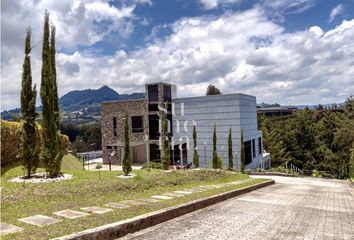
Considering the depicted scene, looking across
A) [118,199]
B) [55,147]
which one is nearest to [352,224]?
[118,199]

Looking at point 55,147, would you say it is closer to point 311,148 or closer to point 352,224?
point 352,224

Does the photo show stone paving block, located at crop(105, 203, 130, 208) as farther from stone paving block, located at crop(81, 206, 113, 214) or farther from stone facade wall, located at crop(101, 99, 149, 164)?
stone facade wall, located at crop(101, 99, 149, 164)

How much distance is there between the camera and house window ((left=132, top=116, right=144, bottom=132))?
39000mm

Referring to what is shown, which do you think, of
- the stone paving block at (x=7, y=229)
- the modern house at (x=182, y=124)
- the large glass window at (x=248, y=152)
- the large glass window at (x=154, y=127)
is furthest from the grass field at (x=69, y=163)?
the large glass window at (x=248, y=152)

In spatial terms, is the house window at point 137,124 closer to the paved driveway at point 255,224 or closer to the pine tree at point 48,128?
the pine tree at point 48,128

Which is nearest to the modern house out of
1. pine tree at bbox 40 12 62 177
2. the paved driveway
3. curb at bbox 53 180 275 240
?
pine tree at bbox 40 12 62 177

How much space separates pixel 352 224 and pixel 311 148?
4433 centimetres

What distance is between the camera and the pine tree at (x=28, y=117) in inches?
542

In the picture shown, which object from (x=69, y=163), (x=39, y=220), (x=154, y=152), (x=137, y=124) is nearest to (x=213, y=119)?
(x=154, y=152)

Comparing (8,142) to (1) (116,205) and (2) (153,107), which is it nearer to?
(1) (116,205)

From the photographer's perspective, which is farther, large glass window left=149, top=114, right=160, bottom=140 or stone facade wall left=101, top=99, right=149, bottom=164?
stone facade wall left=101, top=99, right=149, bottom=164

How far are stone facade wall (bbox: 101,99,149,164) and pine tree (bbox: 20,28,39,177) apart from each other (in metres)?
23.9

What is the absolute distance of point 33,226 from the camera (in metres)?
5.51

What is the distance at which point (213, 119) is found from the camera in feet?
117
